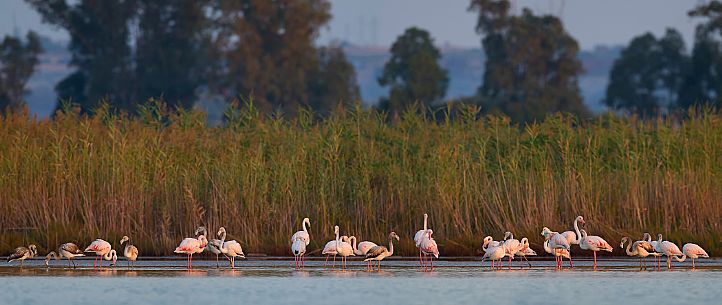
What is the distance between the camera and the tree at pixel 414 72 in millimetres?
53722

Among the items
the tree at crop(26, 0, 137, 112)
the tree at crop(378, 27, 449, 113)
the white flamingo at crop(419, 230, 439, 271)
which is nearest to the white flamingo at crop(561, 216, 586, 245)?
the white flamingo at crop(419, 230, 439, 271)

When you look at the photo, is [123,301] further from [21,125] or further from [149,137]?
[21,125]

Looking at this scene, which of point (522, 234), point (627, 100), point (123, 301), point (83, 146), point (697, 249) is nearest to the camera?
point (123, 301)

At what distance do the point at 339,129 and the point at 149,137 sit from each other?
2.67 m

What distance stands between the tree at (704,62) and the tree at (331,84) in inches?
508

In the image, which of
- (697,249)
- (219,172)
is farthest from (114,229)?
(697,249)

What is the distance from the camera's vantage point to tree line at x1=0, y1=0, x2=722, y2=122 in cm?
5466

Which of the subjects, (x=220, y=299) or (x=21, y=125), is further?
(x=21, y=125)

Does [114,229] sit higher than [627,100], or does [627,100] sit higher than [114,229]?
[627,100]

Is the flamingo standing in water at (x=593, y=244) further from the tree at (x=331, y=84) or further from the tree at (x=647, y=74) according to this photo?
the tree at (x=647, y=74)

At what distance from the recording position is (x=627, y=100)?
59281 millimetres

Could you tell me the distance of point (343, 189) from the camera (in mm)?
18766

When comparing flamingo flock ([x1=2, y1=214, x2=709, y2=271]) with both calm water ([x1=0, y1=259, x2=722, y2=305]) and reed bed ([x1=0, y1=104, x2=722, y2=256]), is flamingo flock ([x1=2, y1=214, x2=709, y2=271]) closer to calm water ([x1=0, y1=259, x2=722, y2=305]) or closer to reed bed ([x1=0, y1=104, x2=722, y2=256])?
calm water ([x1=0, y1=259, x2=722, y2=305])

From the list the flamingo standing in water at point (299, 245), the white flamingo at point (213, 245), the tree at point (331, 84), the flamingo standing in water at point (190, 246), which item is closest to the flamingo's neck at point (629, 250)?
the flamingo standing in water at point (299, 245)
